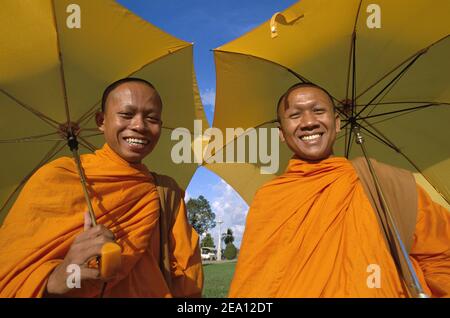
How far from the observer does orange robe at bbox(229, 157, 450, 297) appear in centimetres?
232

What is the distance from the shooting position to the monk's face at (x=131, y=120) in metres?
2.97

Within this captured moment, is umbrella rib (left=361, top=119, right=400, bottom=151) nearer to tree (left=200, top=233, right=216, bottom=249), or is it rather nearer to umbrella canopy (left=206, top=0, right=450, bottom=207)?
umbrella canopy (left=206, top=0, right=450, bottom=207)

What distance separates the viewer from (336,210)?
2.62 metres

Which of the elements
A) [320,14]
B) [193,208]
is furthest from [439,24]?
[193,208]

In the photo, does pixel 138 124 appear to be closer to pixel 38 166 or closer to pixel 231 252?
pixel 38 166

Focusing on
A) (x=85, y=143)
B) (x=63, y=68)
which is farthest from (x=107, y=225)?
(x=85, y=143)

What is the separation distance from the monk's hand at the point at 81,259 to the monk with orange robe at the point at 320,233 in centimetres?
101

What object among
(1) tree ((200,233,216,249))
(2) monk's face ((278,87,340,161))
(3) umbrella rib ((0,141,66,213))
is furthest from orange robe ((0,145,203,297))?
(1) tree ((200,233,216,249))

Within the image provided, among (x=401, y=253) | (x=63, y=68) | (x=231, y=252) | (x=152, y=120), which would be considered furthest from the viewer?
(x=231, y=252)

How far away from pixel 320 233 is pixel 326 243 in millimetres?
82

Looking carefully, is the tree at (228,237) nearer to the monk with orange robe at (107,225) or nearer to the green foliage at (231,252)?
the green foliage at (231,252)

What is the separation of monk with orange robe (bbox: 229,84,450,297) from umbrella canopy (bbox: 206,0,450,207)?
1.77 m

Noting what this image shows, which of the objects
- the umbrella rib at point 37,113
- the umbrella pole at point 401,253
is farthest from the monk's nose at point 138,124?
the umbrella rib at point 37,113

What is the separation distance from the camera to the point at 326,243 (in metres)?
2.49
